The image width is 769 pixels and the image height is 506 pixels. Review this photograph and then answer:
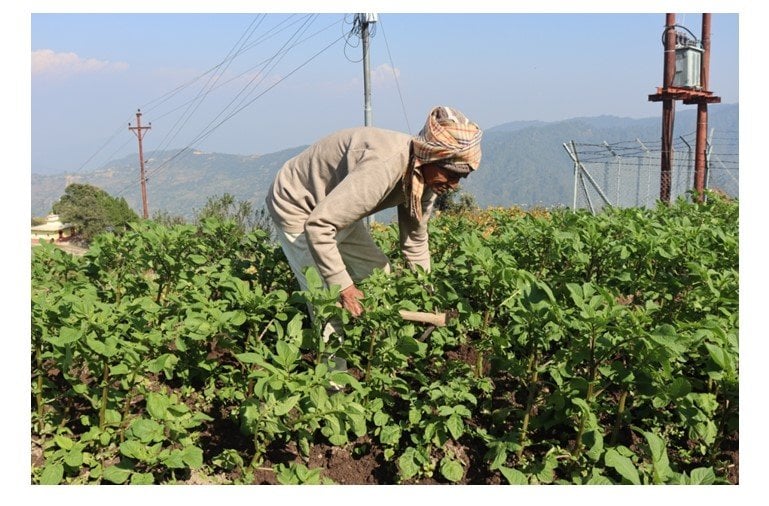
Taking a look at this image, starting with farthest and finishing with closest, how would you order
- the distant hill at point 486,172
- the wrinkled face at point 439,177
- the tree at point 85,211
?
the distant hill at point 486,172
the tree at point 85,211
the wrinkled face at point 439,177

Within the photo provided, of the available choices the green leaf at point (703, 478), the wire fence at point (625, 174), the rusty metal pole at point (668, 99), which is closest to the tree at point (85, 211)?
the wire fence at point (625, 174)

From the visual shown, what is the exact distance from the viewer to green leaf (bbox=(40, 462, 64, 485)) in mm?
2689

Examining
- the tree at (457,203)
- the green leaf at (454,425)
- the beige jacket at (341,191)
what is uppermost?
the tree at (457,203)

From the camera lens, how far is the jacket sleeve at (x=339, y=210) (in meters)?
2.99

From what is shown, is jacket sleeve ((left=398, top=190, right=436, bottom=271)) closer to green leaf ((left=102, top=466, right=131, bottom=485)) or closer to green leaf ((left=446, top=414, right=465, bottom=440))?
green leaf ((left=446, top=414, right=465, bottom=440))

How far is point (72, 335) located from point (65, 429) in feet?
2.05

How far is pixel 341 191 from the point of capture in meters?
3.00

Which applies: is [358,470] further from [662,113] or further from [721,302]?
[662,113]

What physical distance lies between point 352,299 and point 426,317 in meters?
0.33

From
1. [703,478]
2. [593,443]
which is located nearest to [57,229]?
[593,443]

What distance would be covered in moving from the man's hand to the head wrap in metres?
0.56

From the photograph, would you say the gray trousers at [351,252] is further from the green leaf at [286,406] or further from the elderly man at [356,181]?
the green leaf at [286,406]

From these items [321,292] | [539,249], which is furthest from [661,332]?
[539,249]

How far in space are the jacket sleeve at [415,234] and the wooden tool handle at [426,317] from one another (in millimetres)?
573
